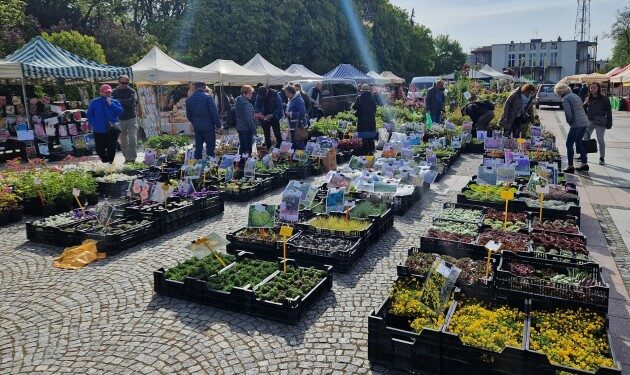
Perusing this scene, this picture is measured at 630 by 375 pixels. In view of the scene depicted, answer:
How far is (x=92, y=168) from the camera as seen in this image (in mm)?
9977

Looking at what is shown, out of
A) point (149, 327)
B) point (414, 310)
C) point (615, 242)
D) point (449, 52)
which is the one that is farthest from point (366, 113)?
point (449, 52)

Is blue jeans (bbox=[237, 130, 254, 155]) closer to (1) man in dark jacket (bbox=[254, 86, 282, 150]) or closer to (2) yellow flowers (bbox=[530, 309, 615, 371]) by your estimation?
(1) man in dark jacket (bbox=[254, 86, 282, 150])

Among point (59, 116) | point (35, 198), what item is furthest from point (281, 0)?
point (35, 198)

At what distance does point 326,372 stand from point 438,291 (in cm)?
108

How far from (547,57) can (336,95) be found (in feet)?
267

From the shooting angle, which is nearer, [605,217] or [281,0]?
[605,217]

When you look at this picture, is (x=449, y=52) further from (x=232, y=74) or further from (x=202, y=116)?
(x=202, y=116)

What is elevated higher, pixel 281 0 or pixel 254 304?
pixel 281 0

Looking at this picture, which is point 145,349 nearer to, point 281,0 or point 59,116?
point 59,116

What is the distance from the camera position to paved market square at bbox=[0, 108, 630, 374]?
11.6 ft

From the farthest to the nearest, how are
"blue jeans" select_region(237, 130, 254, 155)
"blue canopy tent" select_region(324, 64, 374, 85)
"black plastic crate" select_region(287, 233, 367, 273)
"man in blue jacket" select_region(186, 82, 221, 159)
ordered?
"blue canopy tent" select_region(324, 64, 374, 85) → "blue jeans" select_region(237, 130, 254, 155) → "man in blue jacket" select_region(186, 82, 221, 159) → "black plastic crate" select_region(287, 233, 367, 273)

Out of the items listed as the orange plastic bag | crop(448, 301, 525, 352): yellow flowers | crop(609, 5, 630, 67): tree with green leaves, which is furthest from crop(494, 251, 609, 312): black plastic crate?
crop(609, 5, 630, 67): tree with green leaves

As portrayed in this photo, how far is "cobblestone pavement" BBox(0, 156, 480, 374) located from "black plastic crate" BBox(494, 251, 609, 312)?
1.15m

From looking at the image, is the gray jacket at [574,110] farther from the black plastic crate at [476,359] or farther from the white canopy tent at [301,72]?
the white canopy tent at [301,72]
